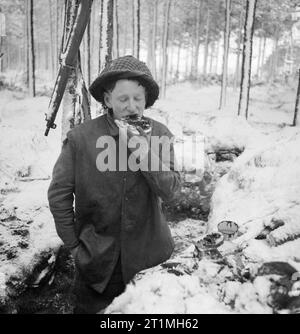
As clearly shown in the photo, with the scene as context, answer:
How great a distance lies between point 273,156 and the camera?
5.52m

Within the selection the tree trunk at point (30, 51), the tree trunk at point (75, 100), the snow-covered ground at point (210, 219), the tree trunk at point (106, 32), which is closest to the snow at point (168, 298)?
the snow-covered ground at point (210, 219)

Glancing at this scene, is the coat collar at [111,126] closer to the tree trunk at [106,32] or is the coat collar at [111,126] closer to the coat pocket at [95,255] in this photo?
the coat pocket at [95,255]

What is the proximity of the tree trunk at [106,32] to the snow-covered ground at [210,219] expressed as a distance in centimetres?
305

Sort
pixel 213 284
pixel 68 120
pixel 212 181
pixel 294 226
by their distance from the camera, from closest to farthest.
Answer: pixel 213 284
pixel 294 226
pixel 68 120
pixel 212 181

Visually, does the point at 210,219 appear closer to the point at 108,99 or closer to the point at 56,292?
the point at 56,292

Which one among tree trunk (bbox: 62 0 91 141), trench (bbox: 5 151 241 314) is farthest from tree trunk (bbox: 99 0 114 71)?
trench (bbox: 5 151 241 314)

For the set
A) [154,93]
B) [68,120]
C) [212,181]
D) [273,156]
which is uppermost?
[154,93]

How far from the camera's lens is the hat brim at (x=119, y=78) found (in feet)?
7.30

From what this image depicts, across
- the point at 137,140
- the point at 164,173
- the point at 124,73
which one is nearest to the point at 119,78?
the point at 124,73

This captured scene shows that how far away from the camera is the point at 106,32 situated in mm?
6984

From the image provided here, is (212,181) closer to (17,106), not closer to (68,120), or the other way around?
(68,120)

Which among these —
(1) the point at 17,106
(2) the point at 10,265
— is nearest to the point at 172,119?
(1) the point at 17,106

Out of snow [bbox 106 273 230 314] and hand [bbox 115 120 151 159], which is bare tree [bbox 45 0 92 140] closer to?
hand [bbox 115 120 151 159]
